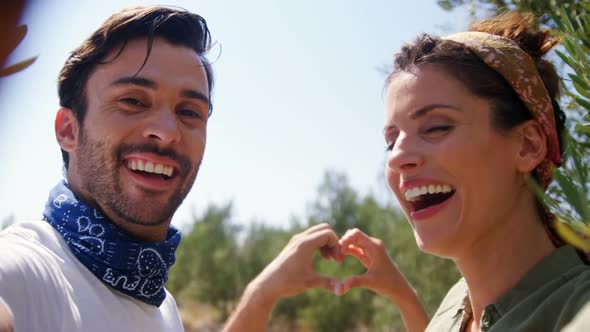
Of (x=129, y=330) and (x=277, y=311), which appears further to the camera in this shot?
(x=277, y=311)

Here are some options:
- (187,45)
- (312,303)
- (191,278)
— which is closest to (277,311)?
(312,303)

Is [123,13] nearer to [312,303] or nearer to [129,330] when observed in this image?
[129,330]

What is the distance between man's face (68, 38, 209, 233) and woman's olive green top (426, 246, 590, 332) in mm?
1312

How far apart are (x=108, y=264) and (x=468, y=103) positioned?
143cm

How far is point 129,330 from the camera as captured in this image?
1916mm

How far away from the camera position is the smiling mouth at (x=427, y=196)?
1808 millimetres

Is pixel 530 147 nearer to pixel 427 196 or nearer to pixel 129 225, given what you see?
pixel 427 196

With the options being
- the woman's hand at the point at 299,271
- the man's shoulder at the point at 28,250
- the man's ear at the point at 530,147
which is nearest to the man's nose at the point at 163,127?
the man's shoulder at the point at 28,250

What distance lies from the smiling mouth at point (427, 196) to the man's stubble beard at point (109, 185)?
3.29ft

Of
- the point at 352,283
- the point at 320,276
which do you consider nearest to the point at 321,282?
the point at 320,276

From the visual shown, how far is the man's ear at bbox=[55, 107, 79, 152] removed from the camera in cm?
223

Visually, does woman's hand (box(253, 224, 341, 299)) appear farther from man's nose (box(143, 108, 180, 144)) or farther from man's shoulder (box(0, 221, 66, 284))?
man's shoulder (box(0, 221, 66, 284))

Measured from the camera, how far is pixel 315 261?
84.4ft

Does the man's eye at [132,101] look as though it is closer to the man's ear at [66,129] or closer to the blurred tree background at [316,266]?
the man's ear at [66,129]
